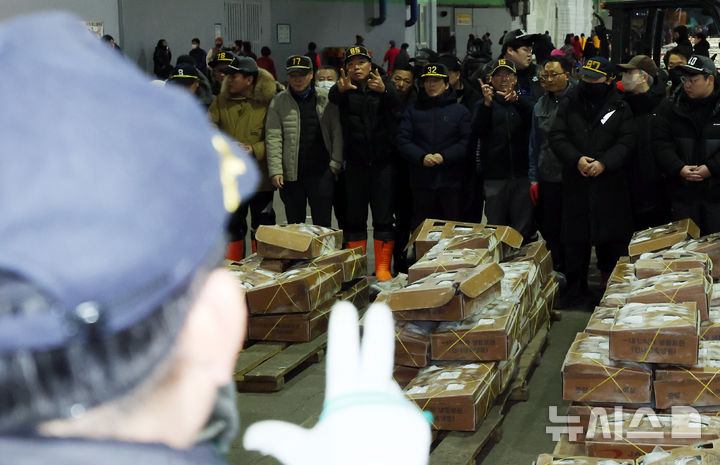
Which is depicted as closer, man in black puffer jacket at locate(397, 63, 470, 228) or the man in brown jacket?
man in black puffer jacket at locate(397, 63, 470, 228)

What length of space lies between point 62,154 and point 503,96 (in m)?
6.31

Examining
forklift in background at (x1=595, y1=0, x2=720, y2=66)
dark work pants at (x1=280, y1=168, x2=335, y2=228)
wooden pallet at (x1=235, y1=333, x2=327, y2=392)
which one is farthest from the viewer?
forklift in background at (x1=595, y1=0, x2=720, y2=66)

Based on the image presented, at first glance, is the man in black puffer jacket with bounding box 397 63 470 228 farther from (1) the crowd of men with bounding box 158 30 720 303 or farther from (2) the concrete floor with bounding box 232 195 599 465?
(2) the concrete floor with bounding box 232 195 599 465

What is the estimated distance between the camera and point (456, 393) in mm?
3969

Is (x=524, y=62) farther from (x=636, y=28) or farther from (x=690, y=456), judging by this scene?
(x=690, y=456)

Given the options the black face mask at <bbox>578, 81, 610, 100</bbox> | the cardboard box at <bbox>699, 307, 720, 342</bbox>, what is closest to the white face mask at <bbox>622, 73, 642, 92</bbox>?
the black face mask at <bbox>578, 81, 610, 100</bbox>

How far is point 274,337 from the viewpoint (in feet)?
18.7

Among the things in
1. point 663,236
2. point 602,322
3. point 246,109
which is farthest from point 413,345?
point 246,109

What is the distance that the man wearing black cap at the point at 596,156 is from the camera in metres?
6.29

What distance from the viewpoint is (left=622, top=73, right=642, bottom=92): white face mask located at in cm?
691

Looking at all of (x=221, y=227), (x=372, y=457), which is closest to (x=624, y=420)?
(x=372, y=457)

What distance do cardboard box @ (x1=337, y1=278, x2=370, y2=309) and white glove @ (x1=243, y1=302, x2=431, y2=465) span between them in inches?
209

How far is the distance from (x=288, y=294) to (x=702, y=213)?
2.84 m

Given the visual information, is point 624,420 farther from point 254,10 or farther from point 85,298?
point 254,10
